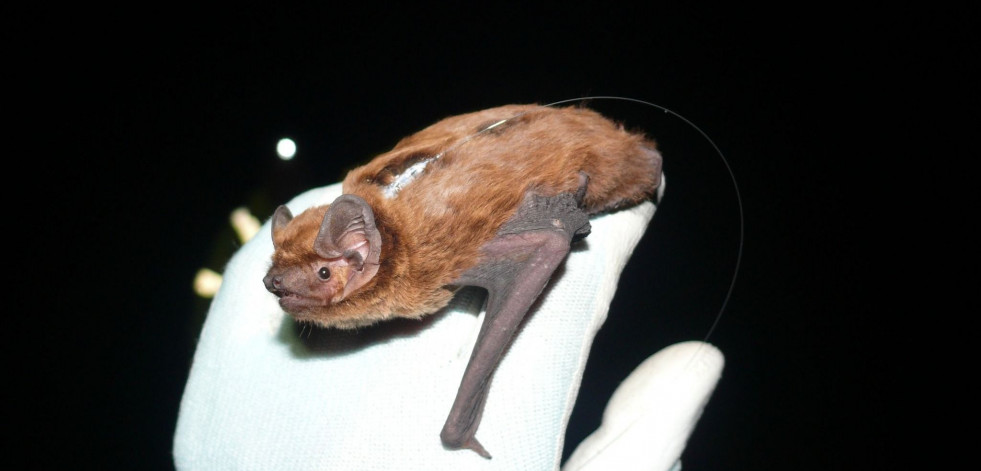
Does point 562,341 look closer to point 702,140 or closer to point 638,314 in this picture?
point 638,314

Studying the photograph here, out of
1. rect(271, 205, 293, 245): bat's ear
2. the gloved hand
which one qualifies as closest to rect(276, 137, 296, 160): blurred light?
the gloved hand

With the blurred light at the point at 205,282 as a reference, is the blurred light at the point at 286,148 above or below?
above

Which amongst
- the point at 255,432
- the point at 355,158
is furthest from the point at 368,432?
the point at 355,158

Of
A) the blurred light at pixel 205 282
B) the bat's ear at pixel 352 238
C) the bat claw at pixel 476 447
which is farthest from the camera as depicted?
the blurred light at pixel 205 282

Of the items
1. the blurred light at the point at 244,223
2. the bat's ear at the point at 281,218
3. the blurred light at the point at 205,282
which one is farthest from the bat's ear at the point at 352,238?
the blurred light at the point at 205,282

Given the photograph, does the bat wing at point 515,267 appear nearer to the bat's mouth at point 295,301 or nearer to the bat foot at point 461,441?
the bat foot at point 461,441

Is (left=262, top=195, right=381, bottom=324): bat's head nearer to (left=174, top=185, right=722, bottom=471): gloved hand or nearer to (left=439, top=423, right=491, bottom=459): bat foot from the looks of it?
(left=174, top=185, right=722, bottom=471): gloved hand
